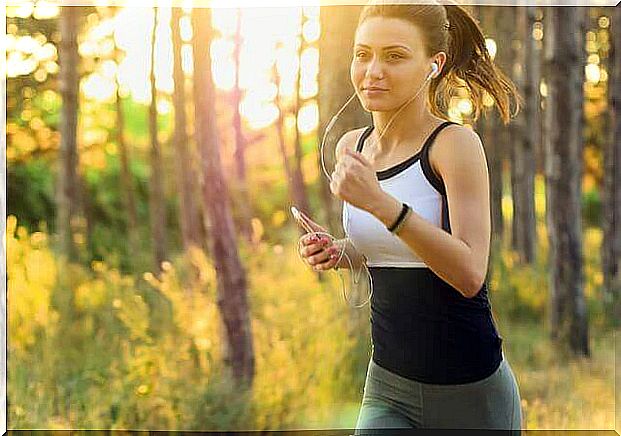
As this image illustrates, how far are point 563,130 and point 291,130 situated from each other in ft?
3.25

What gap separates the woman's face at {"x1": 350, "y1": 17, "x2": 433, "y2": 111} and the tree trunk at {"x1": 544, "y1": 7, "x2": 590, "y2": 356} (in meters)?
1.41

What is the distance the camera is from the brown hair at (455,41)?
7.54ft

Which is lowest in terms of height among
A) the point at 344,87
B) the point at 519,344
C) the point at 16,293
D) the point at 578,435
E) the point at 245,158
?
the point at 578,435

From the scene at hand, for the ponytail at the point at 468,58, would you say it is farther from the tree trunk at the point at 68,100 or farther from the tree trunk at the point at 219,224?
the tree trunk at the point at 68,100

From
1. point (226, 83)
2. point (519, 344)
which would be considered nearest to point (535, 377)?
point (519, 344)

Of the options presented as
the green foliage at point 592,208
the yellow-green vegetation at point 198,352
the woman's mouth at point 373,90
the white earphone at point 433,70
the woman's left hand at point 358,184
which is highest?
the white earphone at point 433,70

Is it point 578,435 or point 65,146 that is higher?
point 65,146

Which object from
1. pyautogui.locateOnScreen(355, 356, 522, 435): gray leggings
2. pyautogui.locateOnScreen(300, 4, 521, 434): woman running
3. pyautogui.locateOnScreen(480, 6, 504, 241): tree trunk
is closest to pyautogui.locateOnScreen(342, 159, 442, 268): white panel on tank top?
pyautogui.locateOnScreen(300, 4, 521, 434): woman running

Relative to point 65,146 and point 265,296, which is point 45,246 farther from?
point 265,296

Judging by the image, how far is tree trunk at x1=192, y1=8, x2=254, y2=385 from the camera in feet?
11.5

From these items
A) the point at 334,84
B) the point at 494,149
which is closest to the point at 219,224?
the point at 334,84

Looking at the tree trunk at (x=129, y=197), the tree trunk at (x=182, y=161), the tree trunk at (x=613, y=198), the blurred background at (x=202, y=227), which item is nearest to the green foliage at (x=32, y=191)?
the blurred background at (x=202, y=227)

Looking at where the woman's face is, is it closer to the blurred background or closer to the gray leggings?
the gray leggings

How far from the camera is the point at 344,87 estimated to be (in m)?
3.47
